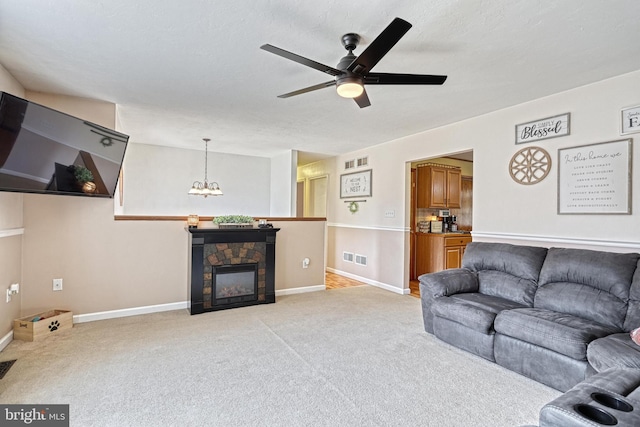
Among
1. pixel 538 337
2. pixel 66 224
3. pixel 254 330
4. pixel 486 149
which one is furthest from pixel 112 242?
pixel 486 149

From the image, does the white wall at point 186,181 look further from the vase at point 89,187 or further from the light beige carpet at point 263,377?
the light beige carpet at point 263,377

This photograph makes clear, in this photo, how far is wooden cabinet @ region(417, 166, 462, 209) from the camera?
230 inches

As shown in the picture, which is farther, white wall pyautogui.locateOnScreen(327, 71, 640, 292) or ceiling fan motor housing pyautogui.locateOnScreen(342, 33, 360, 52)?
white wall pyautogui.locateOnScreen(327, 71, 640, 292)

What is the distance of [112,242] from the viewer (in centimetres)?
373

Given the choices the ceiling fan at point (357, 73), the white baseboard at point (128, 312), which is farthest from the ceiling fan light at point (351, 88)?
the white baseboard at point (128, 312)

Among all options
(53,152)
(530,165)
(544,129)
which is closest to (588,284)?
(530,165)

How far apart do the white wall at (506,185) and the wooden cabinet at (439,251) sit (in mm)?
780

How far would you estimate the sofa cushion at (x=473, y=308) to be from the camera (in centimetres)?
268

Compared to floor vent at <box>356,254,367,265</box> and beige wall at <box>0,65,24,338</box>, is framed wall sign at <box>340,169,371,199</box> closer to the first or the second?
floor vent at <box>356,254,367,265</box>

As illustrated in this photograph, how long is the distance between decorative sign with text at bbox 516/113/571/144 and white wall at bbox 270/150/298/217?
12.4ft

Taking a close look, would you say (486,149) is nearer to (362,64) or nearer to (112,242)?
(362,64)

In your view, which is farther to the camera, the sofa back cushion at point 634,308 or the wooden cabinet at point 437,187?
the wooden cabinet at point 437,187

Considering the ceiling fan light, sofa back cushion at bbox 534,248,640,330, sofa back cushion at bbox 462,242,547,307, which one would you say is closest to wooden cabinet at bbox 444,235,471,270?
sofa back cushion at bbox 462,242,547,307

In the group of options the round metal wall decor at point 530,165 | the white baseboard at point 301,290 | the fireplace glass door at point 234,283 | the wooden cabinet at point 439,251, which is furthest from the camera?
the wooden cabinet at point 439,251
